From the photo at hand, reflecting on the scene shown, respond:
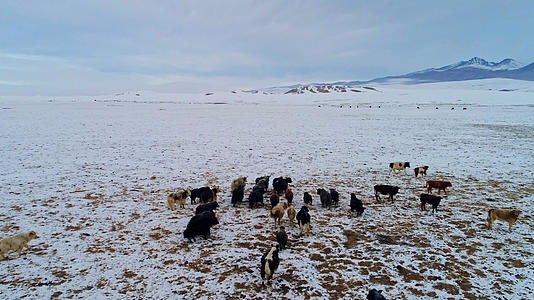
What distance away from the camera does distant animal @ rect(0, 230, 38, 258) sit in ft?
20.5

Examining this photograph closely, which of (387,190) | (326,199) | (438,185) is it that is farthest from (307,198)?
(438,185)

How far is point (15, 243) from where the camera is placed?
21.0ft

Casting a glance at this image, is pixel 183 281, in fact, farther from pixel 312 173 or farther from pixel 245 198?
pixel 312 173

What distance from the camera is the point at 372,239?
7242 millimetres

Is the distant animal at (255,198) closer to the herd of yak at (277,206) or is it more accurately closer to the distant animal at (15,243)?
the herd of yak at (277,206)

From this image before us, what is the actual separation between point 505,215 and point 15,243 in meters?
12.4

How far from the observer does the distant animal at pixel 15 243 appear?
6242mm

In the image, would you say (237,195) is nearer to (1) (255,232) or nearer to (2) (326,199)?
(1) (255,232)

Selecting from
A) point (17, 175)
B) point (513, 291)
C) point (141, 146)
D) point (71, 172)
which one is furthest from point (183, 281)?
point (141, 146)

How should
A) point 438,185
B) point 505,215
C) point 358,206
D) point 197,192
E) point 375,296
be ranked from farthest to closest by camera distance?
point 438,185 → point 197,192 → point 358,206 → point 505,215 → point 375,296

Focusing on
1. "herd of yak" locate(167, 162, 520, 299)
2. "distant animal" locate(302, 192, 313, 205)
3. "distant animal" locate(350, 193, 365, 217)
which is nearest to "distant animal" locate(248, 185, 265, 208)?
"herd of yak" locate(167, 162, 520, 299)

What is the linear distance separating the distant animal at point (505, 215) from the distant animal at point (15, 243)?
12.0 m

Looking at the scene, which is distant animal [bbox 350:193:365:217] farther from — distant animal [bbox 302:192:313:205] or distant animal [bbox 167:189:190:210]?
distant animal [bbox 167:189:190:210]

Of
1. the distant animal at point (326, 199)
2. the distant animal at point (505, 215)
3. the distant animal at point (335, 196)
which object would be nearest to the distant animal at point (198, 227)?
the distant animal at point (326, 199)
